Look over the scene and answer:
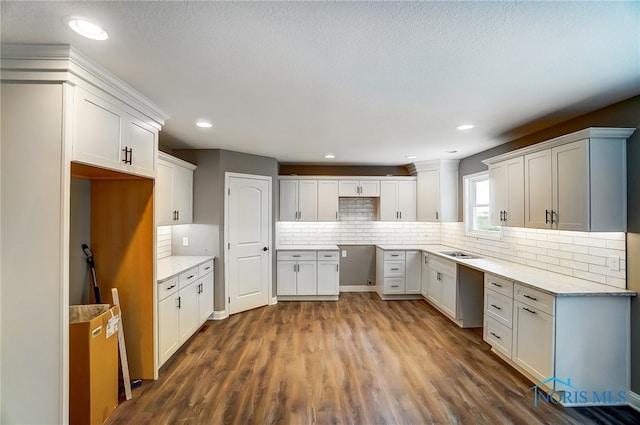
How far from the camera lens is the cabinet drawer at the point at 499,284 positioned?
278cm

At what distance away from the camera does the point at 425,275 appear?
4.76 m

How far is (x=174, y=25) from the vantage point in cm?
138

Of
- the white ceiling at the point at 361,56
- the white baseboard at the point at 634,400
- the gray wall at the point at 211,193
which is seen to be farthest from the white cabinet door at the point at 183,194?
the white baseboard at the point at 634,400

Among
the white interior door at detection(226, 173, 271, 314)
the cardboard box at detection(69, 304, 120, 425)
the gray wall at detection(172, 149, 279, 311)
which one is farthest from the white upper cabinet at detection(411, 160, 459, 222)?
the cardboard box at detection(69, 304, 120, 425)

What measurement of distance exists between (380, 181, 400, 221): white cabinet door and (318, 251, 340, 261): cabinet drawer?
115cm

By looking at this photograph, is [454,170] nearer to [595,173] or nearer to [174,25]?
[595,173]

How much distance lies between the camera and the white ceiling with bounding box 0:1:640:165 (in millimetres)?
1294

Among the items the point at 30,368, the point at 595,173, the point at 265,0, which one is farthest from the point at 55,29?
the point at 595,173

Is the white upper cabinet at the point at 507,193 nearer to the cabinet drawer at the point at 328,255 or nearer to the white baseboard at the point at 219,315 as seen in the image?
the cabinet drawer at the point at 328,255

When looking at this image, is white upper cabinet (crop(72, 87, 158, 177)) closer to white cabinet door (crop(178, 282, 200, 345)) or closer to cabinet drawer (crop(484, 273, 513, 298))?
white cabinet door (crop(178, 282, 200, 345))

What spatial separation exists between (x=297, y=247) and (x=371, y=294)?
66.4 inches

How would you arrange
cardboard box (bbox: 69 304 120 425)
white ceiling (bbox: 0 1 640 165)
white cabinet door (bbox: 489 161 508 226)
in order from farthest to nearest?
white cabinet door (bbox: 489 161 508 226), cardboard box (bbox: 69 304 120 425), white ceiling (bbox: 0 1 640 165)

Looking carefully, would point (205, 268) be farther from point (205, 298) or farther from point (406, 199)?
point (406, 199)

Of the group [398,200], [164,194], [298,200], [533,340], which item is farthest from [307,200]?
[533,340]
